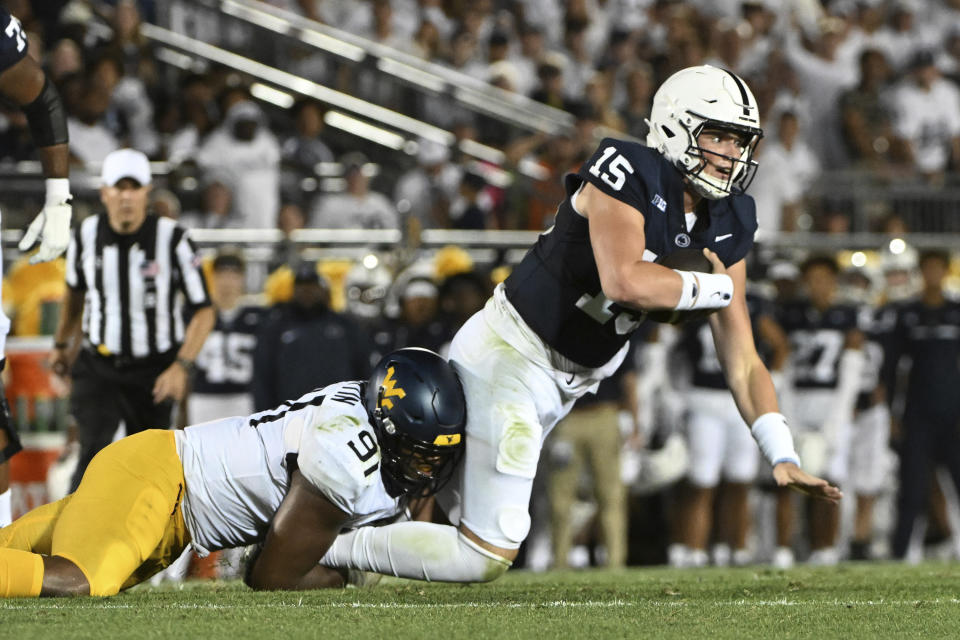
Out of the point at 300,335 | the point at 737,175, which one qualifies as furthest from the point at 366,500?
the point at 300,335

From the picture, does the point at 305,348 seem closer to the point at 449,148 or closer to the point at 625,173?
the point at 449,148

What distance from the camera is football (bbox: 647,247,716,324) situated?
14.3ft

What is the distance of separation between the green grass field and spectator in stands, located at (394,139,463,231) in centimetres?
485

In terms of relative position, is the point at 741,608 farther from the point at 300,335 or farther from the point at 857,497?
the point at 857,497

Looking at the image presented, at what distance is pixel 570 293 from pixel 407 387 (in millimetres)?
649

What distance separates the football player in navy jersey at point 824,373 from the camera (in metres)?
8.88

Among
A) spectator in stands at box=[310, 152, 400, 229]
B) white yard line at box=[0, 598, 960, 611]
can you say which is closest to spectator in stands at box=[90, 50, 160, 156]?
spectator in stands at box=[310, 152, 400, 229]

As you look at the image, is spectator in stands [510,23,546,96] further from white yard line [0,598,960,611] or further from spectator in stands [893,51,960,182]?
white yard line [0,598,960,611]

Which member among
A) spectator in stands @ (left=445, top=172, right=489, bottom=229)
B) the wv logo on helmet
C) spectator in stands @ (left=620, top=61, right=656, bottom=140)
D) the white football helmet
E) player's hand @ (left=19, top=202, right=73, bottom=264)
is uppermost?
spectator in stands @ (left=620, top=61, right=656, bottom=140)

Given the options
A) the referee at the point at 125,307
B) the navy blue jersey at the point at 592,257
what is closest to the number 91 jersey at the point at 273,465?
the navy blue jersey at the point at 592,257

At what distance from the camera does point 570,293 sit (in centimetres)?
475

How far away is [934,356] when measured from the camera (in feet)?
29.4

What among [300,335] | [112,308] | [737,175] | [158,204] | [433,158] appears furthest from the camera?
[433,158]

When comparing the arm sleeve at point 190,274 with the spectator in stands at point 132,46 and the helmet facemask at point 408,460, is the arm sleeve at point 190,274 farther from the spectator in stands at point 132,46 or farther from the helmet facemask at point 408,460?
the spectator in stands at point 132,46
